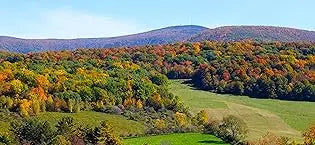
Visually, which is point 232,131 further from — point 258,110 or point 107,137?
point 258,110

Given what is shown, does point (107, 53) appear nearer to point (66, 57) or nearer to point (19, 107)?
point (66, 57)

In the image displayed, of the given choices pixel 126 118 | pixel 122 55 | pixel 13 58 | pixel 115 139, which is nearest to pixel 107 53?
pixel 122 55

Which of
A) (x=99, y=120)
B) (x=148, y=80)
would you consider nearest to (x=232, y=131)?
(x=99, y=120)

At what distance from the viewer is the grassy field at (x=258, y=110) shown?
111938 millimetres

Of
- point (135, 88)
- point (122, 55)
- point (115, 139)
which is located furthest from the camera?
point (122, 55)

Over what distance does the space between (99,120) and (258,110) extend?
3800 cm

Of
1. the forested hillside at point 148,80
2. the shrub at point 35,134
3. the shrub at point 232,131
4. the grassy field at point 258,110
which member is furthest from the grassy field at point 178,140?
the shrub at point 35,134

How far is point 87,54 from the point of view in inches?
7092

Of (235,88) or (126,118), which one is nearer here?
(126,118)

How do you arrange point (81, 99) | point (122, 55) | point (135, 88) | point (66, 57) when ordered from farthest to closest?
1. point (122, 55)
2. point (66, 57)
3. point (135, 88)
4. point (81, 99)


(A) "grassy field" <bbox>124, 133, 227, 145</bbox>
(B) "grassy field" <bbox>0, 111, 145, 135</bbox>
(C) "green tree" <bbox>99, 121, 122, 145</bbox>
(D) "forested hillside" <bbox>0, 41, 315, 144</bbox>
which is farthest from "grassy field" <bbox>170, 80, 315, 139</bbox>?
(C) "green tree" <bbox>99, 121, 122, 145</bbox>

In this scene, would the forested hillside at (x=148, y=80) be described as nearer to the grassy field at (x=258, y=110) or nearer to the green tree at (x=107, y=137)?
the green tree at (x=107, y=137)

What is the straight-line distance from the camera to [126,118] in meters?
117

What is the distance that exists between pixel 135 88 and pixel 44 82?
20786 millimetres
